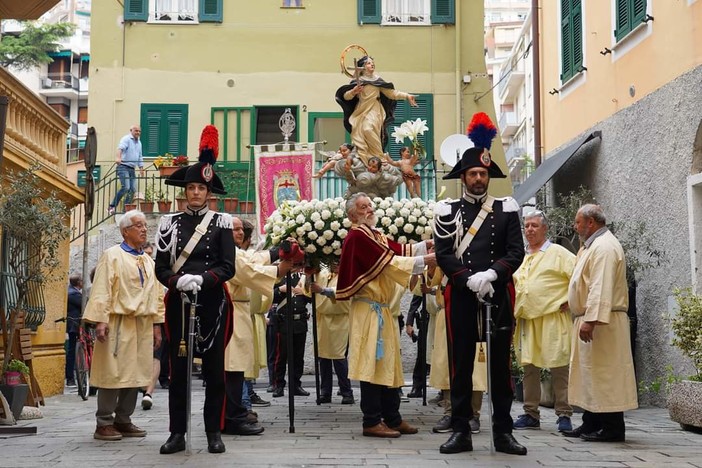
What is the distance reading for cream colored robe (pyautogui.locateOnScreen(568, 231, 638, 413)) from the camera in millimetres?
8008

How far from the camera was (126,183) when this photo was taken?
71.7ft

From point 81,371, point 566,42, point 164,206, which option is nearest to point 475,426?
point 81,371

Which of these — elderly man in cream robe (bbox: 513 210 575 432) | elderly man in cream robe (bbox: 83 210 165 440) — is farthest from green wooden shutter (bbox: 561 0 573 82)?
elderly man in cream robe (bbox: 83 210 165 440)

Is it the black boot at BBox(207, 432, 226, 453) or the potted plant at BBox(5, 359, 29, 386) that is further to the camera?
the potted plant at BBox(5, 359, 29, 386)

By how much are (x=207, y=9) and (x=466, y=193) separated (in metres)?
18.1

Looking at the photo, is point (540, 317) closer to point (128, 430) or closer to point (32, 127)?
point (128, 430)

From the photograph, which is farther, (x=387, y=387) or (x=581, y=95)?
(x=581, y=95)

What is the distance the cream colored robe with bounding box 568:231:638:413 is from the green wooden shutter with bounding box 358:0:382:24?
17.2 metres

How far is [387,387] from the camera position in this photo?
8.73 meters

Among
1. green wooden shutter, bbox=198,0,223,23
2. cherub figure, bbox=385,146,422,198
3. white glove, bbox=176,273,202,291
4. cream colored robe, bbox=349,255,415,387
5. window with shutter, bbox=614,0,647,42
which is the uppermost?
green wooden shutter, bbox=198,0,223,23

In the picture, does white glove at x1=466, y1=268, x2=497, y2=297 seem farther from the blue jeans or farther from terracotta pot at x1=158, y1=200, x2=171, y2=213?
the blue jeans

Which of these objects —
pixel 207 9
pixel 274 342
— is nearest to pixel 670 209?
pixel 274 342

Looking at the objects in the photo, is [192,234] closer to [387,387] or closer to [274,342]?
[387,387]

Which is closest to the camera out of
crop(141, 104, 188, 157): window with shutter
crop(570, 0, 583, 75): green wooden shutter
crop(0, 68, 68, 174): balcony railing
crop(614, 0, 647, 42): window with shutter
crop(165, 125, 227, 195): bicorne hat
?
crop(165, 125, 227, 195): bicorne hat
